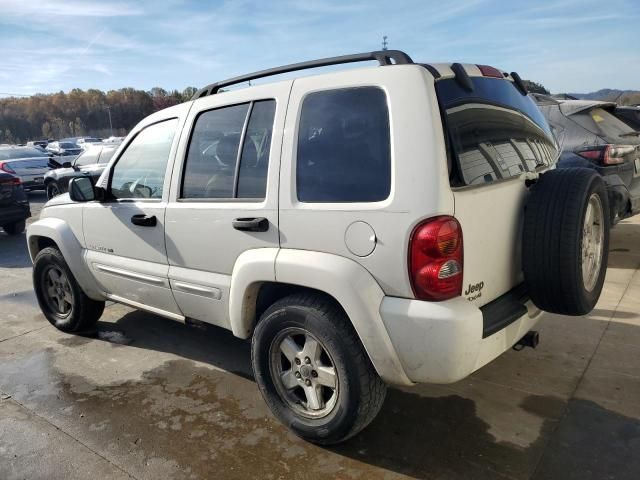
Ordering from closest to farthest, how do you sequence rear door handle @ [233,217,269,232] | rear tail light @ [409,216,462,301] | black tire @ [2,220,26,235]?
rear tail light @ [409,216,462,301] → rear door handle @ [233,217,269,232] → black tire @ [2,220,26,235]

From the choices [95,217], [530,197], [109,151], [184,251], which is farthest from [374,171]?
[109,151]

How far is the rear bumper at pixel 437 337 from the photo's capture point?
2.17 m

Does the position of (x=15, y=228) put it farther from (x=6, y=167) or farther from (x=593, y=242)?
(x=593, y=242)

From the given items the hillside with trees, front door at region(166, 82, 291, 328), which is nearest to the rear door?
front door at region(166, 82, 291, 328)

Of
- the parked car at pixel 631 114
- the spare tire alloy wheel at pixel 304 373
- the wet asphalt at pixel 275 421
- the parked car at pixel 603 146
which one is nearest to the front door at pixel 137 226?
the wet asphalt at pixel 275 421

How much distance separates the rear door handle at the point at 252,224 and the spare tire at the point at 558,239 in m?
1.33

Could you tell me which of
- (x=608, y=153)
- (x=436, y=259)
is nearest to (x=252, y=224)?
(x=436, y=259)

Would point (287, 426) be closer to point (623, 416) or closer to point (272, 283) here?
point (272, 283)

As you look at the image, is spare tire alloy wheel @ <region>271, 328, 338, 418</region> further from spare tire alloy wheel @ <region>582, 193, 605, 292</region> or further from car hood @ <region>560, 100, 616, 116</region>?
car hood @ <region>560, 100, 616, 116</region>

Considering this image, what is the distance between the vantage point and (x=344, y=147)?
247 cm

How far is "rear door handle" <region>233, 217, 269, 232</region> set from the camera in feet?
8.81

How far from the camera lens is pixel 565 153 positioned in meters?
5.70

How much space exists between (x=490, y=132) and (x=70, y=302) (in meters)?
3.71

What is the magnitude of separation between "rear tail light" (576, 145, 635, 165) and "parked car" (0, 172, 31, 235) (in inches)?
364
